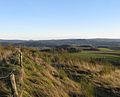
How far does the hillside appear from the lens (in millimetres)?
9750

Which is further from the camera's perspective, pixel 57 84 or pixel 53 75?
pixel 53 75

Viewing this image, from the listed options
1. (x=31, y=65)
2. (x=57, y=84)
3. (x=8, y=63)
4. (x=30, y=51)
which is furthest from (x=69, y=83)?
(x=30, y=51)

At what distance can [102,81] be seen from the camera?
502 inches

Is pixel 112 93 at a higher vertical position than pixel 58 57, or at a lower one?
lower

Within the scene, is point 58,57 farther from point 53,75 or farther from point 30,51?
point 53,75

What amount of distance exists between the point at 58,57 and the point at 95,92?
4301mm

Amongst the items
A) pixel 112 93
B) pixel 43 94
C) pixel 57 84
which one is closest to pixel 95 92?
pixel 112 93

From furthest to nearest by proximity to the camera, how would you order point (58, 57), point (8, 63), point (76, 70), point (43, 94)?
point (58, 57), point (76, 70), point (8, 63), point (43, 94)

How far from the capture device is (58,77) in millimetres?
11852

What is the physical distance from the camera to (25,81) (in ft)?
32.8

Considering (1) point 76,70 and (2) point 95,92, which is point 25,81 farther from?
(1) point 76,70

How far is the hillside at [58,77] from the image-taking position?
9.75m

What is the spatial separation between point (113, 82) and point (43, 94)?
4.33 meters

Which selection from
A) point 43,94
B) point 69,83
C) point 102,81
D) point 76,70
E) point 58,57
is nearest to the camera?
point 43,94
